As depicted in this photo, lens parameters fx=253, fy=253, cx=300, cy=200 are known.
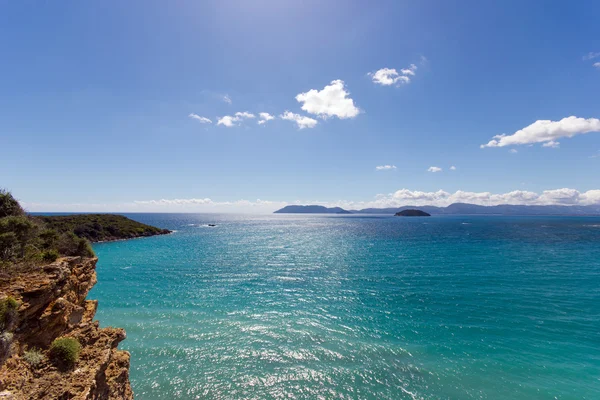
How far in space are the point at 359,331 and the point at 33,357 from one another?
2128 centimetres

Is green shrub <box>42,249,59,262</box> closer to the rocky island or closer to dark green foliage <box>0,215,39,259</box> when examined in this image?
the rocky island

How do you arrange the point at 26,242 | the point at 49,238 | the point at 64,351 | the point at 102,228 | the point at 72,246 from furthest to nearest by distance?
the point at 102,228, the point at 72,246, the point at 49,238, the point at 26,242, the point at 64,351

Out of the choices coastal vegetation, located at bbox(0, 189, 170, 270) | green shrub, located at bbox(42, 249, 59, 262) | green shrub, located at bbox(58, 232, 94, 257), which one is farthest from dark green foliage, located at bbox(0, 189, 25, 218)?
green shrub, located at bbox(42, 249, 59, 262)

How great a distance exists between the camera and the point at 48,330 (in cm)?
1111

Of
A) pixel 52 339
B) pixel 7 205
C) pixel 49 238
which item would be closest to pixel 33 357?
pixel 52 339

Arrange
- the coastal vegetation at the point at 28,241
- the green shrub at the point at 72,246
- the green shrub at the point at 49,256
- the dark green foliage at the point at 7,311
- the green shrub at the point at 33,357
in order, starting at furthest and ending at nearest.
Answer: the green shrub at the point at 72,246 → the green shrub at the point at 49,256 → the coastal vegetation at the point at 28,241 → the green shrub at the point at 33,357 → the dark green foliage at the point at 7,311

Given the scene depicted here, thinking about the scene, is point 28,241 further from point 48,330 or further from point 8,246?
point 48,330

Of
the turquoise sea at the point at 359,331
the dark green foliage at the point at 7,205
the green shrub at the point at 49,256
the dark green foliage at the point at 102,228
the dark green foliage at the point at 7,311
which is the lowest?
the turquoise sea at the point at 359,331

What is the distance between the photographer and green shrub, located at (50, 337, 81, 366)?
10.4 meters

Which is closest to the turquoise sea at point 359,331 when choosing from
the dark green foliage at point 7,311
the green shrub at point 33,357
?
the green shrub at point 33,357

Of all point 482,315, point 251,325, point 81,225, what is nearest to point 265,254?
point 251,325

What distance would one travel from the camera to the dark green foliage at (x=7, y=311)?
9.32 meters

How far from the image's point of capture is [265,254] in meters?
60.7

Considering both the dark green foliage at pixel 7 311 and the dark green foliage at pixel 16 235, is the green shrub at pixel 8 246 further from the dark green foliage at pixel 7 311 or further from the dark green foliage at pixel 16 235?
the dark green foliage at pixel 7 311
